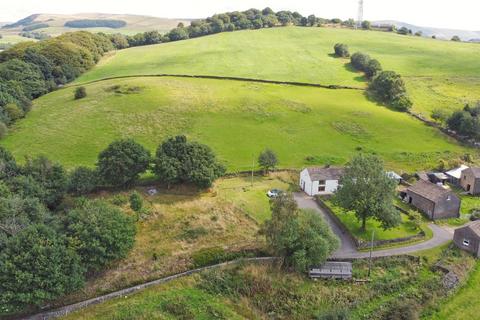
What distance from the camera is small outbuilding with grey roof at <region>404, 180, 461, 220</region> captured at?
178 ft

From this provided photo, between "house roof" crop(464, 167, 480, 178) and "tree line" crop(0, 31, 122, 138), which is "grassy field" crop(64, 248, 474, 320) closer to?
"house roof" crop(464, 167, 480, 178)

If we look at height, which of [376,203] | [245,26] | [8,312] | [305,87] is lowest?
[8,312]

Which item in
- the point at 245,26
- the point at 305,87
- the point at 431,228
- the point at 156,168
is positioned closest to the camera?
the point at 431,228

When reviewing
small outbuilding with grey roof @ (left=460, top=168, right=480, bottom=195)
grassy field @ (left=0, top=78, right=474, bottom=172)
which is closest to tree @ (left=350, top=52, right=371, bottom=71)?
grassy field @ (left=0, top=78, right=474, bottom=172)

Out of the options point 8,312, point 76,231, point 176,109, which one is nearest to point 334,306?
point 76,231

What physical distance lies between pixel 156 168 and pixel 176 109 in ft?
111

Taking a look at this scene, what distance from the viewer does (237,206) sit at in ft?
181

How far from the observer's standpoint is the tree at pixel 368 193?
153 feet

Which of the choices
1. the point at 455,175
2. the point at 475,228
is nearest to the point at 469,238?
the point at 475,228

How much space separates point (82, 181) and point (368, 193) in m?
39.5

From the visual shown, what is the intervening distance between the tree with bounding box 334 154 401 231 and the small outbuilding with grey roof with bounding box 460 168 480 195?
23.0 meters

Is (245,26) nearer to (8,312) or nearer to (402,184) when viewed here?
(402,184)

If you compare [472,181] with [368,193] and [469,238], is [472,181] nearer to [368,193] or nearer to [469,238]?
[469,238]

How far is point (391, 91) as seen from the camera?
97.6 meters
